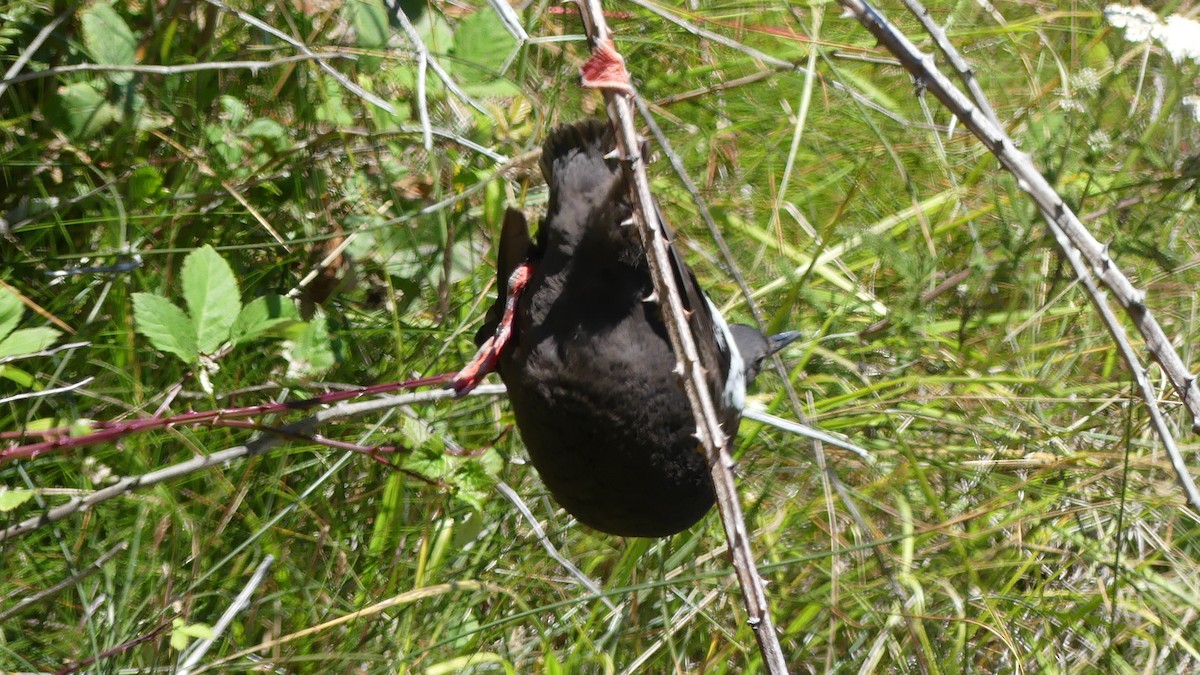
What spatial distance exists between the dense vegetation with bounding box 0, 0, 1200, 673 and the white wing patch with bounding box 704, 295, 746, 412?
0.24m

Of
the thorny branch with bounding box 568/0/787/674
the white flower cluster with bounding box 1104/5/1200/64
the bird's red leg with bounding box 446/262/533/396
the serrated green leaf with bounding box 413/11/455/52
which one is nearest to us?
the thorny branch with bounding box 568/0/787/674

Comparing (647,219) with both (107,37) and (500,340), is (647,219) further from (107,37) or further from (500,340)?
(107,37)

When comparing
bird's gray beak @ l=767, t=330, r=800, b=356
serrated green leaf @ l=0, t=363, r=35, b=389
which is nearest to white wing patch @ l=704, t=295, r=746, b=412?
bird's gray beak @ l=767, t=330, r=800, b=356

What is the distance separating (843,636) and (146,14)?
7.77ft

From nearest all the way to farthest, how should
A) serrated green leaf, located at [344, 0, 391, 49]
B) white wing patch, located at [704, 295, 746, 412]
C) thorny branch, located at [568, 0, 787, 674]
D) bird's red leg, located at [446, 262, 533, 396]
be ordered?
thorny branch, located at [568, 0, 787, 674] < bird's red leg, located at [446, 262, 533, 396] < white wing patch, located at [704, 295, 746, 412] < serrated green leaf, located at [344, 0, 391, 49]

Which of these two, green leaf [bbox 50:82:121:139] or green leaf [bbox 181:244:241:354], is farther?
green leaf [bbox 50:82:121:139]

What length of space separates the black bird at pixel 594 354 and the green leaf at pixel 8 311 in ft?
2.64

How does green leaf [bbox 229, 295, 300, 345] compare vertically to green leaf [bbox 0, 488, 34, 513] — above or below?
above

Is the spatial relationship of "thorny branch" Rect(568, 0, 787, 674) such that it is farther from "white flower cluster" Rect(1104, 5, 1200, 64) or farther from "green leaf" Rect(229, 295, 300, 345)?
"white flower cluster" Rect(1104, 5, 1200, 64)

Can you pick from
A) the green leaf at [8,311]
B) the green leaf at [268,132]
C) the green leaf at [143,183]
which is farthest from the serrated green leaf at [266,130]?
the green leaf at [8,311]

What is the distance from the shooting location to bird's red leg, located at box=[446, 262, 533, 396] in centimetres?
225

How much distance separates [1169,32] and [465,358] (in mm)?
1720

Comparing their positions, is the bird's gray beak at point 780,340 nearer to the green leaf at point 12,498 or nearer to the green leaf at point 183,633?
the green leaf at point 183,633

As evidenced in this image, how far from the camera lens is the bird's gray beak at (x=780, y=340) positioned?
9.41 feet
